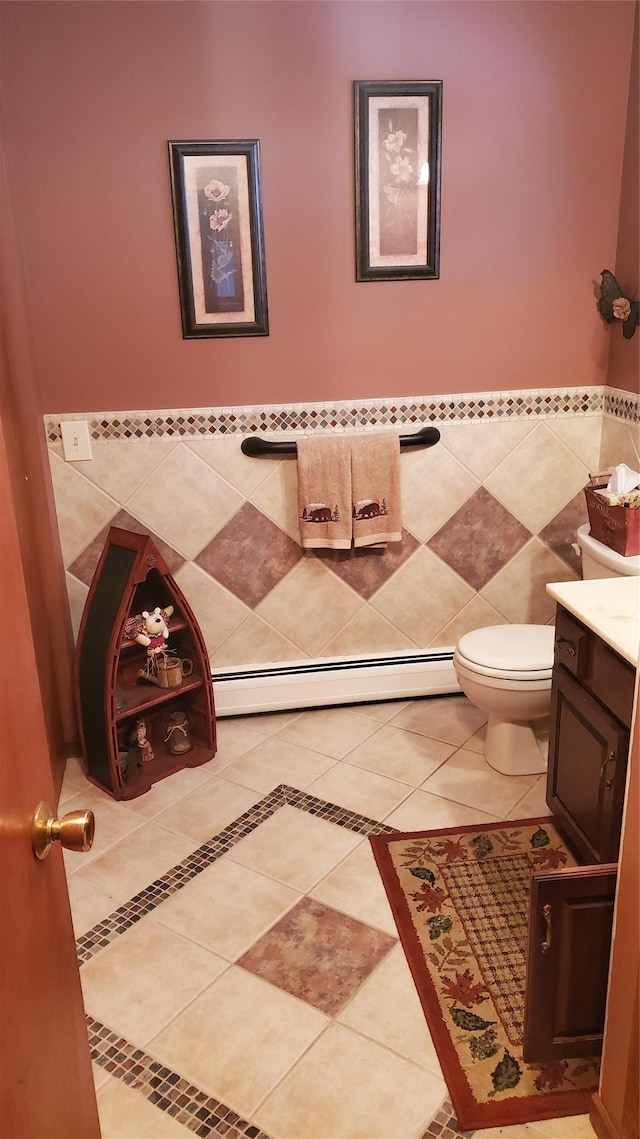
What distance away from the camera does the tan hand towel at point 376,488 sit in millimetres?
3014

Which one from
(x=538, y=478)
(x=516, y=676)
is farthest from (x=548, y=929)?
(x=538, y=478)

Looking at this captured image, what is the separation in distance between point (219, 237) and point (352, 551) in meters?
1.14

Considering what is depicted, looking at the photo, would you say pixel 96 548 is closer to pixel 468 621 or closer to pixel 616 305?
pixel 468 621

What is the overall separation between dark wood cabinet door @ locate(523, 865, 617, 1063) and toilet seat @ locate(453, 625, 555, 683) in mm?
1078

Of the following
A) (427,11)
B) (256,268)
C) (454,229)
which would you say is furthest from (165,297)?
(427,11)

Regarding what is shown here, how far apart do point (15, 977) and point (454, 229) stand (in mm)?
2591

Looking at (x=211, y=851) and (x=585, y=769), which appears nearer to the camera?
(x=585, y=769)

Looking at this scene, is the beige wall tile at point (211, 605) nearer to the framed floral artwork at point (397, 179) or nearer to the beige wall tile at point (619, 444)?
the framed floral artwork at point (397, 179)

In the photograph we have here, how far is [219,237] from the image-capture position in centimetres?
281

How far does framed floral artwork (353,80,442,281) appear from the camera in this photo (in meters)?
2.76

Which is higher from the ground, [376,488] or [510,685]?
[376,488]

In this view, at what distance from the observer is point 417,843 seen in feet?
8.20

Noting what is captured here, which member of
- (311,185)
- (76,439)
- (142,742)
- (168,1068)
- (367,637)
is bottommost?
(168,1068)

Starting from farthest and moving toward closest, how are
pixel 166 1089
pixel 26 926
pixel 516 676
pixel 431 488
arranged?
pixel 431 488
pixel 516 676
pixel 166 1089
pixel 26 926
